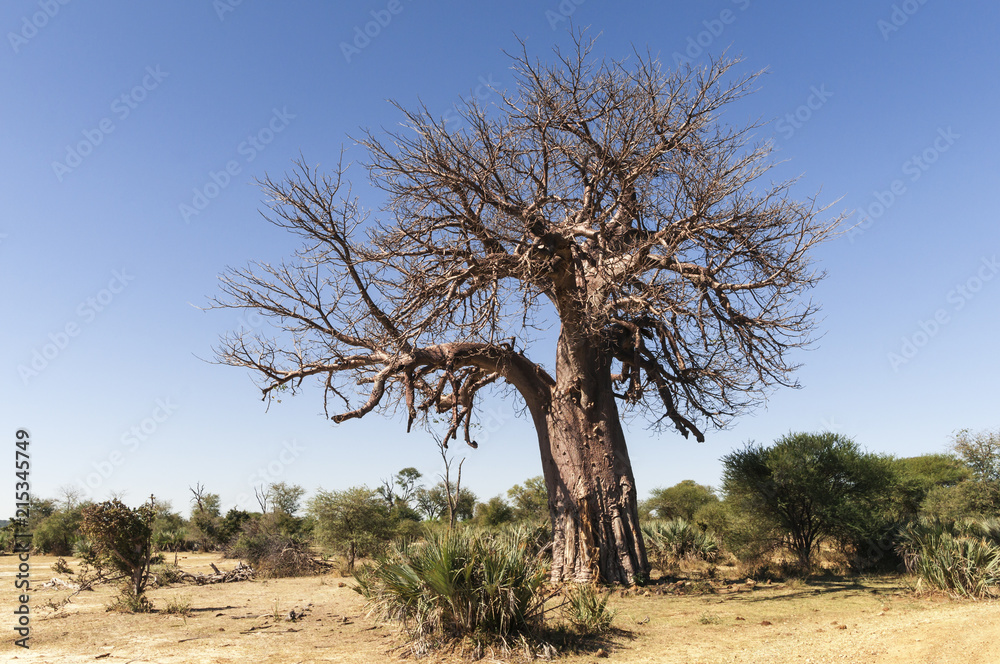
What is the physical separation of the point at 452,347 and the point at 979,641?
7.47 m

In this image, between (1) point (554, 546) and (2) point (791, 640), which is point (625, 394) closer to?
(1) point (554, 546)

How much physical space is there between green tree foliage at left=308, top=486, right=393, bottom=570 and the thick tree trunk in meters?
9.30

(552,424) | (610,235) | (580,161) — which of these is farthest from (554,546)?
(580,161)

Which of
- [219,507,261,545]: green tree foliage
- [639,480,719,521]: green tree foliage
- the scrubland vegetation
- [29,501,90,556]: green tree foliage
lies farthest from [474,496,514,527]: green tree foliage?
[29,501,90,556]: green tree foliage

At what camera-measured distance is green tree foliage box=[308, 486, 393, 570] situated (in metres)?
17.6

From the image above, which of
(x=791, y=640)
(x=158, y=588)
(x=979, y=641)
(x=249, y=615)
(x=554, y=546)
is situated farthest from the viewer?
(x=158, y=588)

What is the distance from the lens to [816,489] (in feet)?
37.9

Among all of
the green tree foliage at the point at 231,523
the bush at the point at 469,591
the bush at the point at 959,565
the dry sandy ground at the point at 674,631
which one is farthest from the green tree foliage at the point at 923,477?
the green tree foliage at the point at 231,523

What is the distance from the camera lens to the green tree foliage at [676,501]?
79.8 feet

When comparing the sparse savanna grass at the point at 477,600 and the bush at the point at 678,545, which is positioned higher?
the sparse savanna grass at the point at 477,600

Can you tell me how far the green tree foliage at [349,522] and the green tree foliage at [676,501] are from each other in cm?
1239

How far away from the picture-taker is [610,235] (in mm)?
9992

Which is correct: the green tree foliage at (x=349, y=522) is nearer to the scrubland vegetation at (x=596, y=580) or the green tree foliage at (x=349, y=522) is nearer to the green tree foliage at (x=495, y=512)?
the scrubland vegetation at (x=596, y=580)

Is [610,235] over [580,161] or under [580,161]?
under
